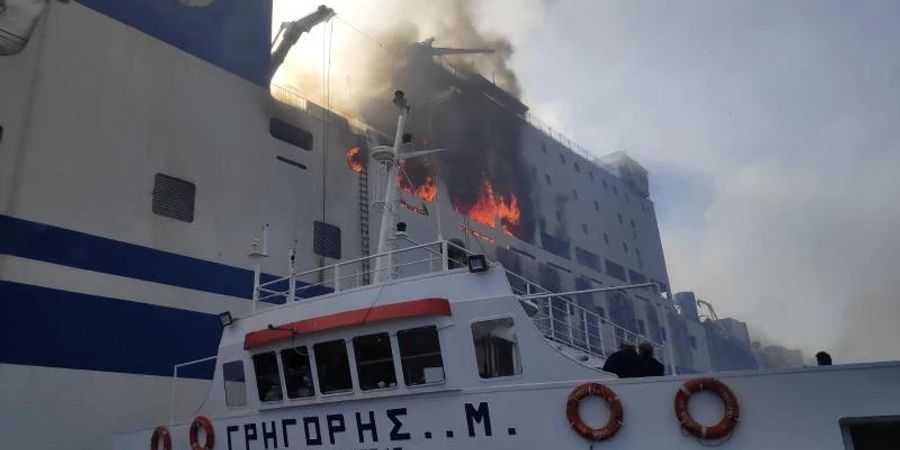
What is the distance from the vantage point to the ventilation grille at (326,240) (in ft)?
59.8

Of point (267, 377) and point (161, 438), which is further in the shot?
point (161, 438)

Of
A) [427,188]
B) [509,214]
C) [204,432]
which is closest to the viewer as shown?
[204,432]

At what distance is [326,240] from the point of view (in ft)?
60.7

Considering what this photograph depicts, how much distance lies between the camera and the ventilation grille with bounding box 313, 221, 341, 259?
18219 millimetres

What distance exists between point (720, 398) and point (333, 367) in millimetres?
4768

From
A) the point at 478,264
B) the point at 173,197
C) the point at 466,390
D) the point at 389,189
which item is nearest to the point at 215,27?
the point at 173,197

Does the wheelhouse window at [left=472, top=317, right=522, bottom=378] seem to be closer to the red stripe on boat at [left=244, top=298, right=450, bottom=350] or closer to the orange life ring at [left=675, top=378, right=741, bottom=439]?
the red stripe on boat at [left=244, top=298, right=450, bottom=350]

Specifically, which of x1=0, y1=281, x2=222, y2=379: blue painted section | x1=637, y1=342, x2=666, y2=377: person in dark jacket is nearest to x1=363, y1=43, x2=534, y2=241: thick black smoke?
x1=0, y1=281, x2=222, y2=379: blue painted section

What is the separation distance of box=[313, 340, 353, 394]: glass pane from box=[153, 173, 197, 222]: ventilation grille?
8.26 meters

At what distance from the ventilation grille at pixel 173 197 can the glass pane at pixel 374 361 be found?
29.0 feet

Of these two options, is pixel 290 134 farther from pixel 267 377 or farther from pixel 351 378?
pixel 351 378

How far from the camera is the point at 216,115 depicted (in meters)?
17.1

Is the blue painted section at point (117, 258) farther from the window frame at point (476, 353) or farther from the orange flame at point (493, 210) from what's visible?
the orange flame at point (493, 210)

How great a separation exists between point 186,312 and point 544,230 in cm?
1726
